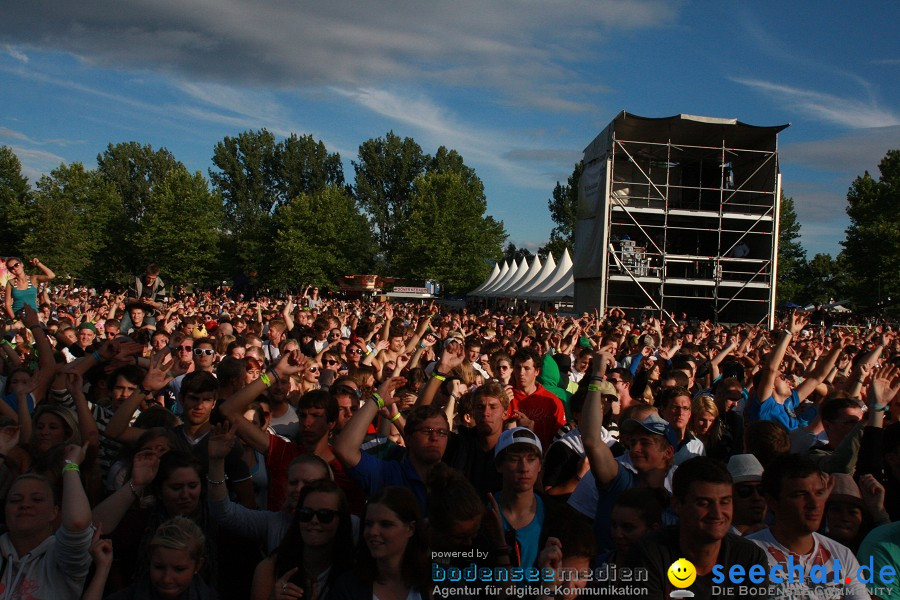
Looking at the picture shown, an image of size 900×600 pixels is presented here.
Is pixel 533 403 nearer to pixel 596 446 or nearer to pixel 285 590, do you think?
pixel 596 446

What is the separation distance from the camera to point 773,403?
579 cm

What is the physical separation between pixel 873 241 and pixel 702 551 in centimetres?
4169

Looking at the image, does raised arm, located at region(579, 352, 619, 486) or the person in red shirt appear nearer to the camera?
raised arm, located at region(579, 352, 619, 486)

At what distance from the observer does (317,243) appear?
178ft

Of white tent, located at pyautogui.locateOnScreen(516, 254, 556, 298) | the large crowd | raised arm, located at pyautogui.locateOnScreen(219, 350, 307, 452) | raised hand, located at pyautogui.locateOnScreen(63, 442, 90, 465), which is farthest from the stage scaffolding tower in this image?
raised hand, located at pyautogui.locateOnScreen(63, 442, 90, 465)

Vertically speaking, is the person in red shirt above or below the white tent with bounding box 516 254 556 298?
below

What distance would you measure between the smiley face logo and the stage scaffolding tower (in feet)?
65.5

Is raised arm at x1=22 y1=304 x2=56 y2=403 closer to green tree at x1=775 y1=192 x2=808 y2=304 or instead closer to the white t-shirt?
the white t-shirt

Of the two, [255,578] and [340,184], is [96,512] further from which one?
[340,184]

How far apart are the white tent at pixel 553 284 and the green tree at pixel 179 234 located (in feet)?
86.0

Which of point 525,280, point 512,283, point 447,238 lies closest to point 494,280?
point 447,238

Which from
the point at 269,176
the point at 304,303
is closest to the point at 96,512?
the point at 304,303

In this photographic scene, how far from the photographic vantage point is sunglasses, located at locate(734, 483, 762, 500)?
343 centimetres

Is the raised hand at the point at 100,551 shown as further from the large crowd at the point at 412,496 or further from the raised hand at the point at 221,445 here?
the raised hand at the point at 221,445
